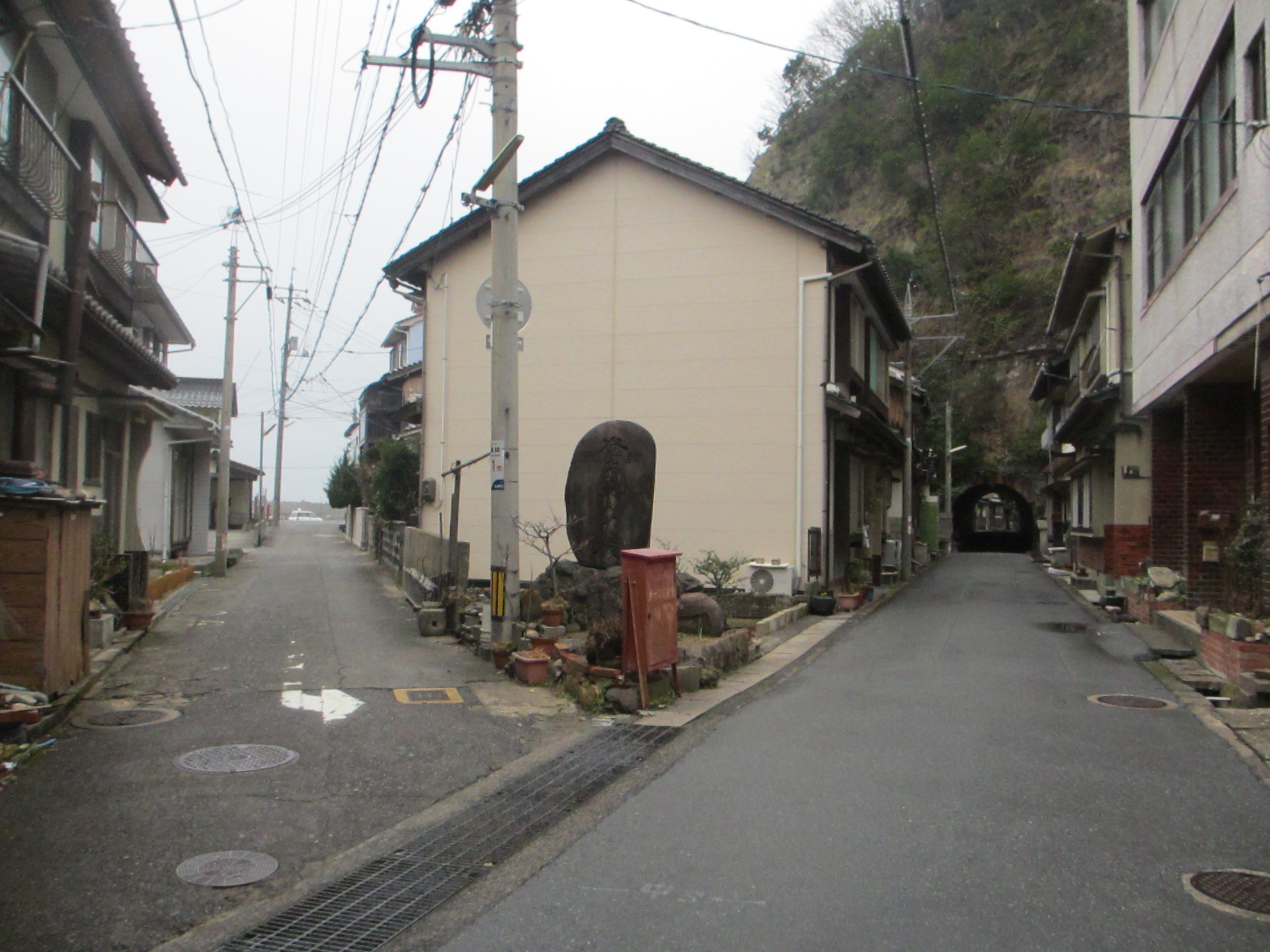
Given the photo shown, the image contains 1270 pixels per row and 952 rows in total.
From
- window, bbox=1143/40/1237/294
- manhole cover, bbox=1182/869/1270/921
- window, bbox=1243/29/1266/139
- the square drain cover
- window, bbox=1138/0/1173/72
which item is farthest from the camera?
window, bbox=1138/0/1173/72

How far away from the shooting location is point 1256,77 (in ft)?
32.6

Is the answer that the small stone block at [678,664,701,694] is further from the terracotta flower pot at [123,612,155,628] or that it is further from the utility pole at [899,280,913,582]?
the utility pole at [899,280,913,582]

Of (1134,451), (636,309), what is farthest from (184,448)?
(1134,451)

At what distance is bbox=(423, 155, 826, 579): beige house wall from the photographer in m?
17.3

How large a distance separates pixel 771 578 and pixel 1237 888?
11.9m

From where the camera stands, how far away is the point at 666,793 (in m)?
6.17

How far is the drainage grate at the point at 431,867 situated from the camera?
13.6ft

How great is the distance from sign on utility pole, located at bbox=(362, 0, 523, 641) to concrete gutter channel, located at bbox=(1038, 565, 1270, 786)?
21.4 feet

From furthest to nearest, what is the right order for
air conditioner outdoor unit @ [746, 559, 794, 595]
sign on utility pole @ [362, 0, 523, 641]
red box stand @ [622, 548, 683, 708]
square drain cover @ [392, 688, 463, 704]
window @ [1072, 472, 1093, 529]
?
1. window @ [1072, 472, 1093, 529]
2. air conditioner outdoor unit @ [746, 559, 794, 595]
3. sign on utility pole @ [362, 0, 523, 641]
4. square drain cover @ [392, 688, 463, 704]
5. red box stand @ [622, 548, 683, 708]

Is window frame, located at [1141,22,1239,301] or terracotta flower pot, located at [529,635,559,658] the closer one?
terracotta flower pot, located at [529,635,559,658]

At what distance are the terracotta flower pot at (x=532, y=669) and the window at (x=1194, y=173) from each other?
886cm

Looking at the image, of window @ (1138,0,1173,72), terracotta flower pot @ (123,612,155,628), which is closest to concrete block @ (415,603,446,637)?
terracotta flower pot @ (123,612,155,628)

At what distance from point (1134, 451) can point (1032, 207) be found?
32167 mm

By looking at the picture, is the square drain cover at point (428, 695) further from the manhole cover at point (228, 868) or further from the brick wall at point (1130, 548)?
the brick wall at point (1130, 548)
